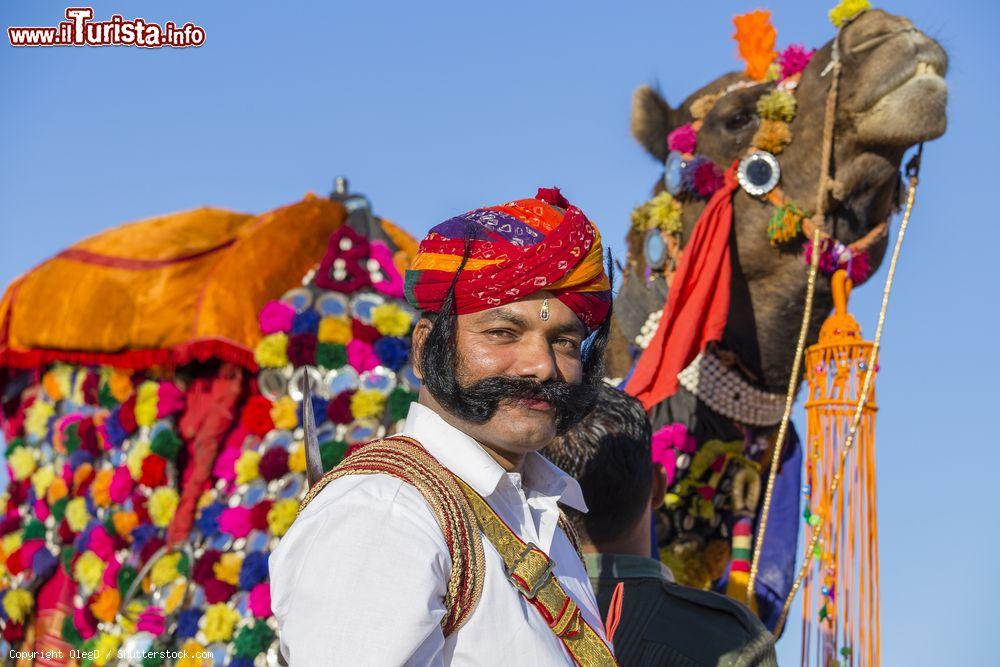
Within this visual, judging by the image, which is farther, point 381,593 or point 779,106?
point 779,106

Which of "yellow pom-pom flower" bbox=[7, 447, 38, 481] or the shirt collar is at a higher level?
the shirt collar

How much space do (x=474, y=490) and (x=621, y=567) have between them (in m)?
0.94

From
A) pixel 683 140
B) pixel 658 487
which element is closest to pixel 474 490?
pixel 658 487

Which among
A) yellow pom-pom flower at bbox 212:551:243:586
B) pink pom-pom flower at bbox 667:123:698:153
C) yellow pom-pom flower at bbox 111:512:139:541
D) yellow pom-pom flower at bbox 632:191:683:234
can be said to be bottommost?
yellow pom-pom flower at bbox 212:551:243:586

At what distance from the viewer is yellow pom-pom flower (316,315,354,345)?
194 inches

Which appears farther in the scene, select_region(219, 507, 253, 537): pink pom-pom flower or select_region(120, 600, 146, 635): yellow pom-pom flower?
select_region(120, 600, 146, 635): yellow pom-pom flower

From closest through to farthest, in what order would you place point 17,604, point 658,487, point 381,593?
1. point 381,593
2. point 658,487
3. point 17,604

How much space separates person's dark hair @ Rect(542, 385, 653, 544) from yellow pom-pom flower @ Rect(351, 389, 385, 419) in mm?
1935

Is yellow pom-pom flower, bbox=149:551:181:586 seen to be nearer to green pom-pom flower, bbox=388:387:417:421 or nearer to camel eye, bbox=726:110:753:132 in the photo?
green pom-pom flower, bbox=388:387:417:421

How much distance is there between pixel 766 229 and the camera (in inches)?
196

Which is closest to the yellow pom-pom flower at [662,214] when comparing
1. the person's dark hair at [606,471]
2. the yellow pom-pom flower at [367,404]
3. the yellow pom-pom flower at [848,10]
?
the yellow pom-pom flower at [848,10]

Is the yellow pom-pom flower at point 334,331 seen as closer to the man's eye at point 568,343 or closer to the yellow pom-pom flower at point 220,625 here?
the yellow pom-pom flower at point 220,625

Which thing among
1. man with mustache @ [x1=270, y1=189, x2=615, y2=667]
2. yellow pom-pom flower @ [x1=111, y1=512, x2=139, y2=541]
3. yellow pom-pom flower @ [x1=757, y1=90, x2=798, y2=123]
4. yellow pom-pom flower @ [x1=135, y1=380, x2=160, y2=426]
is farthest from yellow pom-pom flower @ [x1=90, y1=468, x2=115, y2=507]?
man with mustache @ [x1=270, y1=189, x2=615, y2=667]

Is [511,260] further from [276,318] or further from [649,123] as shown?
[649,123]
